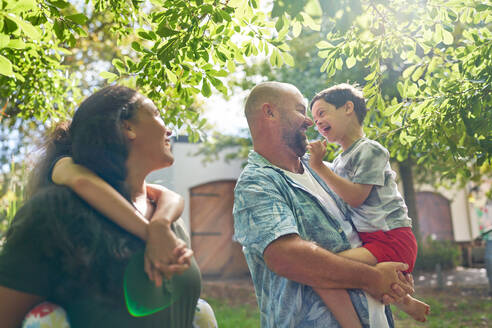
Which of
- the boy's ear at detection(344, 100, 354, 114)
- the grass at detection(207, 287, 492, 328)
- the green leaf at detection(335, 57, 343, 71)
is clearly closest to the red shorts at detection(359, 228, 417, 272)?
the boy's ear at detection(344, 100, 354, 114)

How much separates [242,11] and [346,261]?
1.11 m

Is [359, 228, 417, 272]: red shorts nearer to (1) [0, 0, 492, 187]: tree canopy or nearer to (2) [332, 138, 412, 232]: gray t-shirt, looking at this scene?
(2) [332, 138, 412, 232]: gray t-shirt

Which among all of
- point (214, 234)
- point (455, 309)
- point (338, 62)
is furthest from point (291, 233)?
point (214, 234)

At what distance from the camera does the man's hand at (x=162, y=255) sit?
3.80ft

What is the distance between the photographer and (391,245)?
1960 mm

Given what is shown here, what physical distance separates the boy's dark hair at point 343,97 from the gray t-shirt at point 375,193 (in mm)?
243

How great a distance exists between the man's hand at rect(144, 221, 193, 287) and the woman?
57 millimetres

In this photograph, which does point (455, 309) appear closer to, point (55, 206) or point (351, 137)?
point (351, 137)

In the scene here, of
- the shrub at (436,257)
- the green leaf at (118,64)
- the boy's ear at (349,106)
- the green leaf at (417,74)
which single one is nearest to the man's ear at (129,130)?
the green leaf at (118,64)

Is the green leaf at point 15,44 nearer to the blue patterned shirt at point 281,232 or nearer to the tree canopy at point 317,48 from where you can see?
the tree canopy at point 317,48

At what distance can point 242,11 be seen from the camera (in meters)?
1.79

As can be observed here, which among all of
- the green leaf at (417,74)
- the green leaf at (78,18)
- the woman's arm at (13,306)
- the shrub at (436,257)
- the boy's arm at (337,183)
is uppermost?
the green leaf at (78,18)

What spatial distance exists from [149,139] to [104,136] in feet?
0.43

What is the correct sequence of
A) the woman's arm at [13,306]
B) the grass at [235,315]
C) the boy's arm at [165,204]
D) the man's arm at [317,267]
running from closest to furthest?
1. the woman's arm at [13,306]
2. the boy's arm at [165,204]
3. the man's arm at [317,267]
4. the grass at [235,315]
